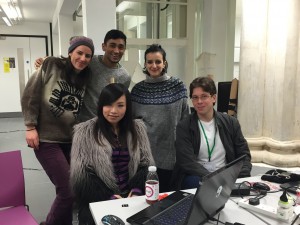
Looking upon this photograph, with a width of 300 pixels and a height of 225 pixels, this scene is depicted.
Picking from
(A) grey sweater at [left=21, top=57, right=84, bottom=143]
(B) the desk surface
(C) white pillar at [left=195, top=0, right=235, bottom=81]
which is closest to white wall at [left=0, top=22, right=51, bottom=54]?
(C) white pillar at [left=195, top=0, right=235, bottom=81]

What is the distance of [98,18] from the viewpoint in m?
3.33

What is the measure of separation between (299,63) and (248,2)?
0.97 m

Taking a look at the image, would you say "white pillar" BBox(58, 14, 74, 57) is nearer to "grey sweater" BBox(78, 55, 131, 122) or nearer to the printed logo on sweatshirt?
"grey sweater" BBox(78, 55, 131, 122)

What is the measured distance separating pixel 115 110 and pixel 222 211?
84 centimetres

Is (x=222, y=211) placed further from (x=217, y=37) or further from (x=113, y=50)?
(x=217, y=37)

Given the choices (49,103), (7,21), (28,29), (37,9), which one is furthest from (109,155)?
(28,29)

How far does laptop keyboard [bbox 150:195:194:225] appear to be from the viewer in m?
1.21

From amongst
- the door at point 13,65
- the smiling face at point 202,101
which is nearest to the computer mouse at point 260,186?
the smiling face at point 202,101

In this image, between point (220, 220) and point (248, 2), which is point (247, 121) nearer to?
point (248, 2)

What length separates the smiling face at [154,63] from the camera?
87.1 inches

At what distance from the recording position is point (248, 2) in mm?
3652

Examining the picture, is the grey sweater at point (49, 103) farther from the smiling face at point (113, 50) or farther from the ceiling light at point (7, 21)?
the ceiling light at point (7, 21)

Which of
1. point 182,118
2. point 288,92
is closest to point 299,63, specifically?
point 288,92

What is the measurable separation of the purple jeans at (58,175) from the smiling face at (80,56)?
59 cm
